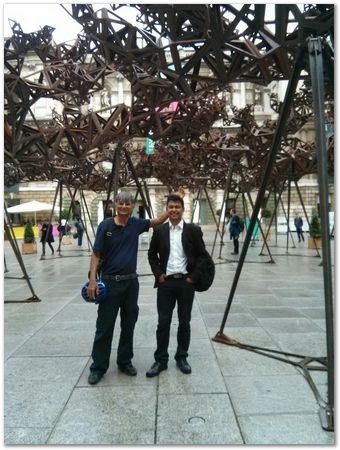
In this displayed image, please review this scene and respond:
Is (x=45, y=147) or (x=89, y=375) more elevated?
(x=45, y=147)

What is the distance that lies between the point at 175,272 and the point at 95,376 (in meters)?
1.16

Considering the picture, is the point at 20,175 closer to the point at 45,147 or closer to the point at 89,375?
the point at 45,147

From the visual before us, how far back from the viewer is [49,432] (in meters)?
3.00

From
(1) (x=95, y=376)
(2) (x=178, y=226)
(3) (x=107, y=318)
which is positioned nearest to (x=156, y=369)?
(1) (x=95, y=376)

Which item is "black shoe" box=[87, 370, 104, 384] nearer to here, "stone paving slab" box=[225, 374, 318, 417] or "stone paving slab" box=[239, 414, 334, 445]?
"stone paving slab" box=[225, 374, 318, 417]

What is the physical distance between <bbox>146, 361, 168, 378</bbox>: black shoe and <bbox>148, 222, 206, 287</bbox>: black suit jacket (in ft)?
2.41

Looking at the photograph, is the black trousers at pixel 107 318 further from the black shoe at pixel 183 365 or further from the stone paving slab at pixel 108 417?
the black shoe at pixel 183 365

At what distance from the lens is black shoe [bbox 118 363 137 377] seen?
4074 mm

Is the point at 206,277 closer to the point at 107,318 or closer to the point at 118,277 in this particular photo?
the point at 118,277

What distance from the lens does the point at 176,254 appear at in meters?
4.16

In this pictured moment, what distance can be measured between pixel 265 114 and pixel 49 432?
4790 cm

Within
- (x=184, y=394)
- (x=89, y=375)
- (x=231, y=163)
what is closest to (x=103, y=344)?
(x=89, y=375)

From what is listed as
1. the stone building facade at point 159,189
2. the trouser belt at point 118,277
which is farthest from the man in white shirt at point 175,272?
the stone building facade at point 159,189

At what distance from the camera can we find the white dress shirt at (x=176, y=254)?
13.5 ft
